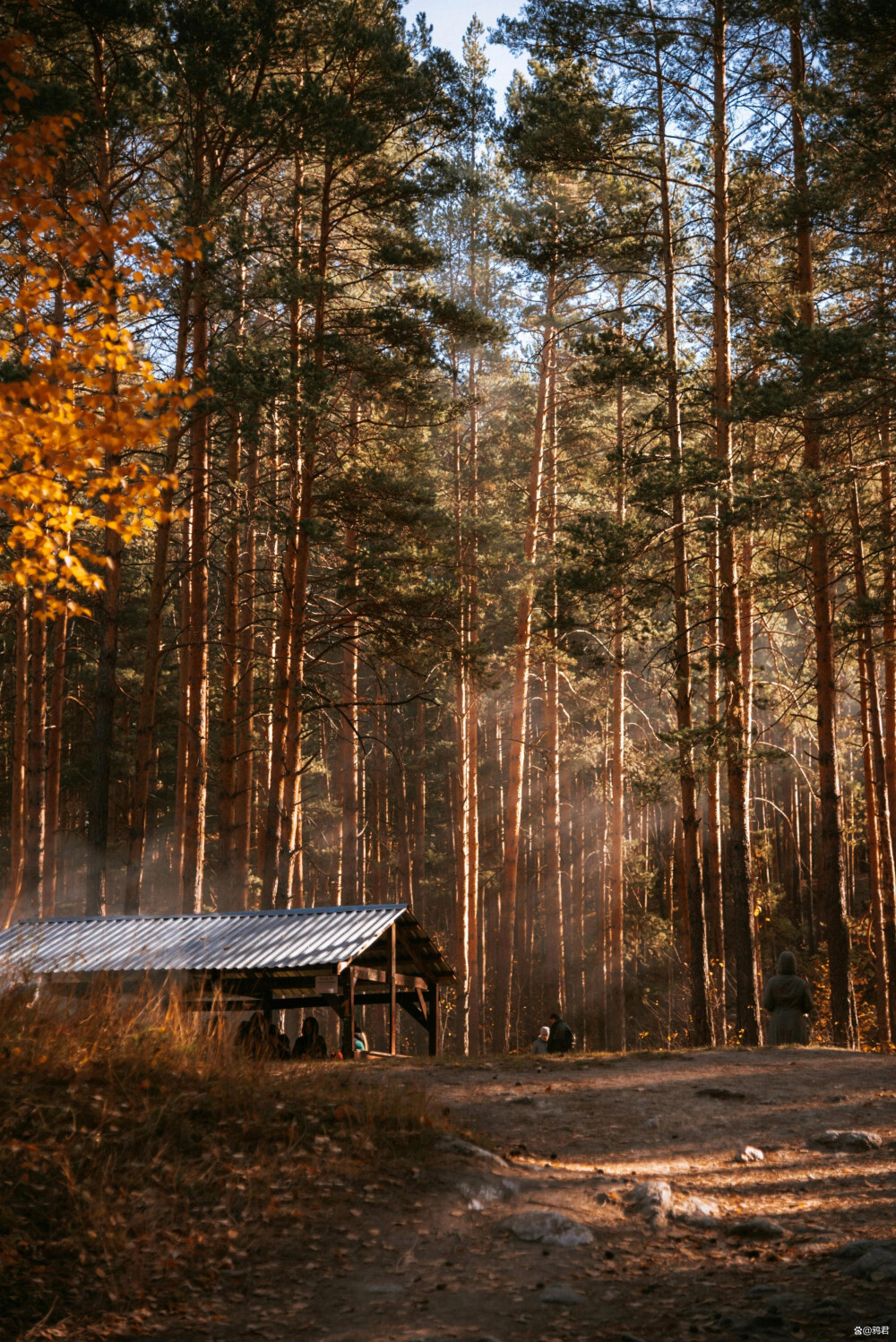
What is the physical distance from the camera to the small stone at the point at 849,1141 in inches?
292

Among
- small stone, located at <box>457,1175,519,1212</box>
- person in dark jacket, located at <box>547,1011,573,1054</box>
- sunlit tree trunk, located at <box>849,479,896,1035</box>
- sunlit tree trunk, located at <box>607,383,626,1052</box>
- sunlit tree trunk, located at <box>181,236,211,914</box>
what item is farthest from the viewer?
sunlit tree trunk, located at <box>607,383,626,1052</box>

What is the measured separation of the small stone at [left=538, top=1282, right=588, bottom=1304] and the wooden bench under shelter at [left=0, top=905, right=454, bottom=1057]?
6101 millimetres

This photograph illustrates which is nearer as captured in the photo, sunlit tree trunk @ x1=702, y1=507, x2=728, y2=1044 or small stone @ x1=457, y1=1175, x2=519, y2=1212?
small stone @ x1=457, y1=1175, x2=519, y2=1212

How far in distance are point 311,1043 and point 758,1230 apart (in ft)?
26.2

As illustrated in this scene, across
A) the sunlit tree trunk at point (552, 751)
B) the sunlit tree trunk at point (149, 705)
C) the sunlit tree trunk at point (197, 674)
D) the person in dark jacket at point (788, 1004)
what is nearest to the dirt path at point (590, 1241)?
the person in dark jacket at point (788, 1004)

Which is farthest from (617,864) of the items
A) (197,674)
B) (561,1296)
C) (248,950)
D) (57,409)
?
(57,409)

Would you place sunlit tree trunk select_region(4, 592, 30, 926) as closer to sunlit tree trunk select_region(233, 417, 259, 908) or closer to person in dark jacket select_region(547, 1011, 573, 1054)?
sunlit tree trunk select_region(233, 417, 259, 908)

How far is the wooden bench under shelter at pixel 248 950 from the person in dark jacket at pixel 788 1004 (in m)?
4.49

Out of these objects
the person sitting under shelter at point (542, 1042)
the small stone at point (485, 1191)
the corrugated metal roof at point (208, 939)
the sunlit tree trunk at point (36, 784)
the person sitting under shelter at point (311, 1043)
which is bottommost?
the person sitting under shelter at point (542, 1042)

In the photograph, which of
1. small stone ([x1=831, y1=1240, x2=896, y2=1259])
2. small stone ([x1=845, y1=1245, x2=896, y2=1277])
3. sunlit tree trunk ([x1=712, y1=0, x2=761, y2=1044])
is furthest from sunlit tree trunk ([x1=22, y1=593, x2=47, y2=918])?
small stone ([x1=845, y1=1245, x2=896, y2=1277])

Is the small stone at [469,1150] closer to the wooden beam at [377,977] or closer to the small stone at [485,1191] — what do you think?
the small stone at [485,1191]

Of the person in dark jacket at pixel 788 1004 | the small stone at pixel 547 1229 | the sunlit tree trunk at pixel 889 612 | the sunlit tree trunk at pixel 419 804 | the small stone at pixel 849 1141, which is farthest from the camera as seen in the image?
the sunlit tree trunk at pixel 419 804

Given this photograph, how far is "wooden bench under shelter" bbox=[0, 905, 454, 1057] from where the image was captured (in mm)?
11047

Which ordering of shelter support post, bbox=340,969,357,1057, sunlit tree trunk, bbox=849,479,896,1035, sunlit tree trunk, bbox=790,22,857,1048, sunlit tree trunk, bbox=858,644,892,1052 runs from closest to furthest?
shelter support post, bbox=340,969,357,1057 → sunlit tree trunk, bbox=790,22,857,1048 → sunlit tree trunk, bbox=849,479,896,1035 → sunlit tree trunk, bbox=858,644,892,1052
